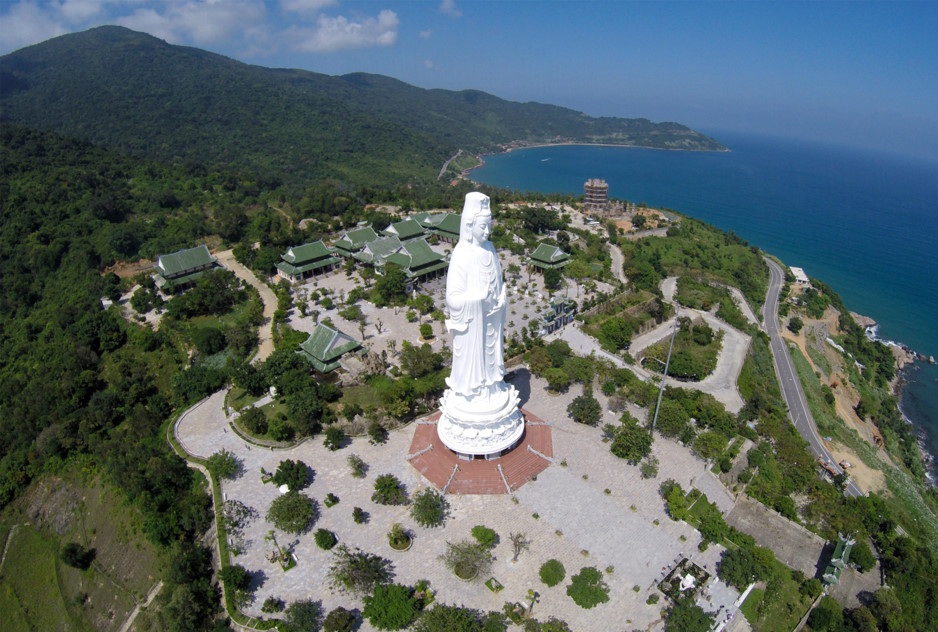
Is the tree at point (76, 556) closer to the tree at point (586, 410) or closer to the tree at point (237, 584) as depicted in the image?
the tree at point (237, 584)

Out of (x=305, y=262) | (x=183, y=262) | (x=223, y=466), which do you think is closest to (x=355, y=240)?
(x=305, y=262)

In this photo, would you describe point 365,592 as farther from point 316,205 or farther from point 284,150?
point 284,150

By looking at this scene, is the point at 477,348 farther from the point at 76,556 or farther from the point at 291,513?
the point at 76,556

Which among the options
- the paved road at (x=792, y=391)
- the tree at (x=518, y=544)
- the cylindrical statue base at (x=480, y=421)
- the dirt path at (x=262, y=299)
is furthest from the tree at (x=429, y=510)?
the paved road at (x=792, y=391)

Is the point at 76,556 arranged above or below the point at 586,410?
below

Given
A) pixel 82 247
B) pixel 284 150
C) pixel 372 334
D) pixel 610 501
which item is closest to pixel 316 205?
pixel 82 247

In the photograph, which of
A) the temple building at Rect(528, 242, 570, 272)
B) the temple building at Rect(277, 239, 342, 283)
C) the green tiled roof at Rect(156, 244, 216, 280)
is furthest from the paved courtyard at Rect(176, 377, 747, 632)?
the temple building at Rect(528, 242, 570, 272)

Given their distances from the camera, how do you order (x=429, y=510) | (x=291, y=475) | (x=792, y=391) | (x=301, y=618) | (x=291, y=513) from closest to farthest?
(x=301, y=618), (x=429, y=510), (x=291, y=513), (x=291, y=475), (x=792, y=391)
